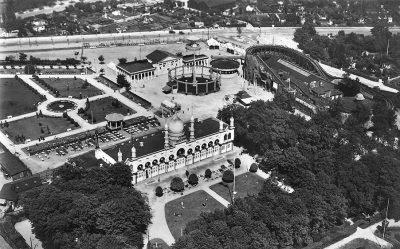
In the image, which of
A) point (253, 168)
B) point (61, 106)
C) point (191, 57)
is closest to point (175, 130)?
point (253, 168)

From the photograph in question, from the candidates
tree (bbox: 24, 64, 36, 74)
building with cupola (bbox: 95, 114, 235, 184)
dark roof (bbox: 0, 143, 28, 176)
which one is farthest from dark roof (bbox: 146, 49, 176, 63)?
dark roof (bbox: 0, 143, 28, 176)

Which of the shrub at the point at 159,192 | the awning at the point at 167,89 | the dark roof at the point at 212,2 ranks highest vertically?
the dark roof at the point at 212,2

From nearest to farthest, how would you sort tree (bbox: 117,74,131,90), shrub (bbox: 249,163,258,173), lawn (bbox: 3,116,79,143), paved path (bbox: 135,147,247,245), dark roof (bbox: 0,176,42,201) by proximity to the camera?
paved path (bbox: 135,147,247,245)
dark roof (bbox: 0,176,42,201)
shrub (bbox: 249,163,258,173)
lawn (bbox: 3,116,79,143)
tree (bbox: 117,74,131,90)

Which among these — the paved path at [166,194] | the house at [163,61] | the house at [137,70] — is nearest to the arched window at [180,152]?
the paved path at [166,194]

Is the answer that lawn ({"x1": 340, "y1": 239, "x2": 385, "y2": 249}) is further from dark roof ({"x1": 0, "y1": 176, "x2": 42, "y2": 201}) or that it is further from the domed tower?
dark roof ({"x1": 0, "y1": 176, "x2": 42, "y2": 201})

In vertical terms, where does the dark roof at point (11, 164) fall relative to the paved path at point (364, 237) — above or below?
above

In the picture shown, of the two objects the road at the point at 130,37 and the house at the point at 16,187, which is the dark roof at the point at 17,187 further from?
the road at the point at 130,37

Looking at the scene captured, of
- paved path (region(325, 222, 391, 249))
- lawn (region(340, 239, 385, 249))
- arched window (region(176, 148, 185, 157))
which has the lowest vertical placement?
lawn (region(340, 239, 385, 249))
